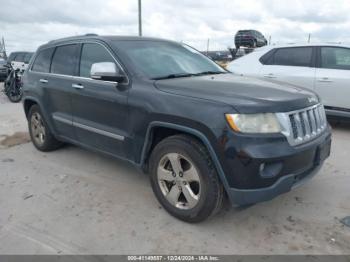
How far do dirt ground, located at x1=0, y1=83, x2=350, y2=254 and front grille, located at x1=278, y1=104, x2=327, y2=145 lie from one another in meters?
0.83

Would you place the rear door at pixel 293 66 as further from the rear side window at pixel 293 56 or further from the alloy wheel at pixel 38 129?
the alloy wheel at pixel 38 129

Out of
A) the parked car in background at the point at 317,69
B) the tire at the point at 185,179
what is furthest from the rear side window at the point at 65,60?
the parked car in background at the point at 317,69

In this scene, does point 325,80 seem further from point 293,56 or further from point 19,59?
point 19,59

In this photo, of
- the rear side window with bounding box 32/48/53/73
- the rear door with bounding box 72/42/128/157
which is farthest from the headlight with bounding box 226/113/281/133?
the rear side window with bounding box 32/48/53/73

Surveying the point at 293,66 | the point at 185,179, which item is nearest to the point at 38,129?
the point at 185,179

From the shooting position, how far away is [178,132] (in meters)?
3.13

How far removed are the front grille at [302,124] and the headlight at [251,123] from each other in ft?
0.38

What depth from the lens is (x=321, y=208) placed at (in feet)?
11.4

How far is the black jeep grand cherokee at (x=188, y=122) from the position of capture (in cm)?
270

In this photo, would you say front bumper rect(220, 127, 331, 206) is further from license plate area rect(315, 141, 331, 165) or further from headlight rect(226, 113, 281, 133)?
license plate area rect(315, 141, 331, 165)

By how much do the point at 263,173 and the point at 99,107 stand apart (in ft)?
6.47

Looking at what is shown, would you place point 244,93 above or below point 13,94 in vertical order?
above

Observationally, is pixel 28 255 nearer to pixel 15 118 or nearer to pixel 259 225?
pixel 259 225

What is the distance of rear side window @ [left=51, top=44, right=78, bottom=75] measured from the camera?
14.2 ft
